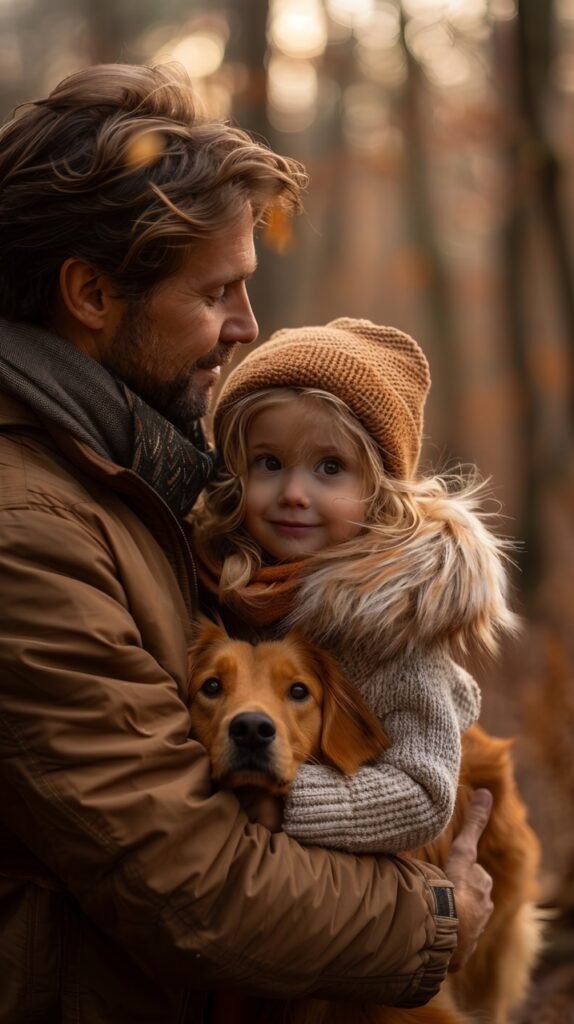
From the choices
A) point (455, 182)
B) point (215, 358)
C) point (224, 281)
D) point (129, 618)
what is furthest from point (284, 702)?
point (455, 182)

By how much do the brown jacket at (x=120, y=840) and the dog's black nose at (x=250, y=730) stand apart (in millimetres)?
93

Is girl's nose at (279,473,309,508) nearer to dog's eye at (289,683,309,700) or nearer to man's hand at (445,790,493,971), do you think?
dog's eye at (289,683,309,700)

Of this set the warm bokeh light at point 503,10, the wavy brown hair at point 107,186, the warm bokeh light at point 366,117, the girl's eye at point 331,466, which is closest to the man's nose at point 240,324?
the wavy brown hair at point 107,186

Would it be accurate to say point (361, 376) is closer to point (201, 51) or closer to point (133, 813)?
point (133, 813)

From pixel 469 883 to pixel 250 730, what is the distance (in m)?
0.90

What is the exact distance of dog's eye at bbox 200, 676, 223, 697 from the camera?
2631mm

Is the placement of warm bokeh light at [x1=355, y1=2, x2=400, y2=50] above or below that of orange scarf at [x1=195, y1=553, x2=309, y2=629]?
above

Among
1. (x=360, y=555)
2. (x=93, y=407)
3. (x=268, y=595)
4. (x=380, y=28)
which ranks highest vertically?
(x=380, y=28)

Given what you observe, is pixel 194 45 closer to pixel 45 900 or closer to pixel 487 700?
pixel 487 700

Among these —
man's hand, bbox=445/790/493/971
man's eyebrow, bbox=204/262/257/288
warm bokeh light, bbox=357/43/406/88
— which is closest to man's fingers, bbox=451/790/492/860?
man's hand, bbox=445/790/493/971

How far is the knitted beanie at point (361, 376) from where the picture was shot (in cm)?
299

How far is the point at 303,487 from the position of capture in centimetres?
294

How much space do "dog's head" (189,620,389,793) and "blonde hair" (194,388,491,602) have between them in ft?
0.75

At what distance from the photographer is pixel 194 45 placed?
9.96 metres
